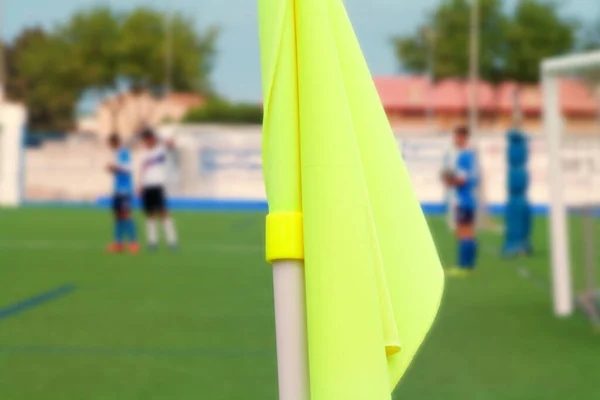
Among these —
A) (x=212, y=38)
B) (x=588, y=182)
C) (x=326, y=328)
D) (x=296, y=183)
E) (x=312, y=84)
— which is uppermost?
(x=212, y=38)

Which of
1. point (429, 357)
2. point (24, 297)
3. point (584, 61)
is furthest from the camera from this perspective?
point (24, 297)

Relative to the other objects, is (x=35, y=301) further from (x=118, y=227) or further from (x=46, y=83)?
(x=46, y=83)

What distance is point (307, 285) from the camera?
2100mm

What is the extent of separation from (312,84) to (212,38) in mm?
52745

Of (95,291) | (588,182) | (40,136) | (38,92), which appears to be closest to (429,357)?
(95,291)

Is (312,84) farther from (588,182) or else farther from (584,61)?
(588,182)

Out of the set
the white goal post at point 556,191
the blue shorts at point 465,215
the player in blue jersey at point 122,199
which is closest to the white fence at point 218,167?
the player in blue jersey at point 122,199

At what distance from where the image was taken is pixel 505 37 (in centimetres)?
4809

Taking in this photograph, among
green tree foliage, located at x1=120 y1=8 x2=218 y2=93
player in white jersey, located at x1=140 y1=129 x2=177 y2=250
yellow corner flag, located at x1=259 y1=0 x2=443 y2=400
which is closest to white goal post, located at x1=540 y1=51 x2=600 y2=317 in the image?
yellow corner flag, located at x1=259 y1=0 x2=443 y2=400

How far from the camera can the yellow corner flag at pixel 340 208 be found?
2090 mm

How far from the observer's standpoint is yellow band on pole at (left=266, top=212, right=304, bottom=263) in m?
2.13

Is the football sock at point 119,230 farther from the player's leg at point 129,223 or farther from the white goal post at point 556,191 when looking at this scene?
the white goal post at point 556,191

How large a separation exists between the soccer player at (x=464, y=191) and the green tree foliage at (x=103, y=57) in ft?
132

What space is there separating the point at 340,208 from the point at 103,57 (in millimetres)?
49175
